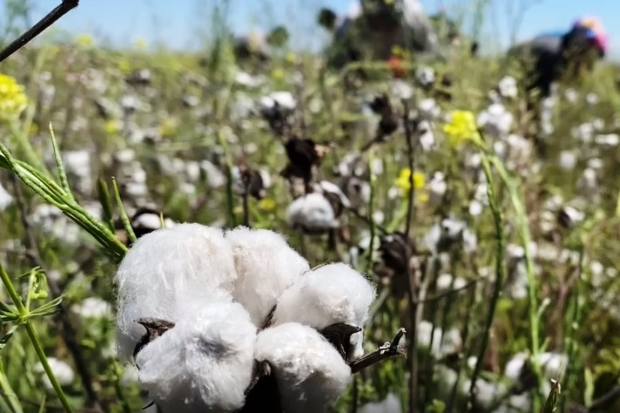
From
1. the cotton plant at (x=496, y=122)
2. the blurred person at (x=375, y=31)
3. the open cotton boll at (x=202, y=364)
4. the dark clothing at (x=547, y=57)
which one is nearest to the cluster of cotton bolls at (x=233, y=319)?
the open cotton boll at (x=202, y=364)

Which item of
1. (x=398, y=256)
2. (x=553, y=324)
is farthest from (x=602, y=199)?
(x=398, y=256)

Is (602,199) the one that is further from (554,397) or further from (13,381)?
(554,397)

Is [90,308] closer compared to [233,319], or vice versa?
[233,319]

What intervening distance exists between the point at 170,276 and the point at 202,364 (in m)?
0.05

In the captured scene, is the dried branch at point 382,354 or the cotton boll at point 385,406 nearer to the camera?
the dried branch at point 382,354

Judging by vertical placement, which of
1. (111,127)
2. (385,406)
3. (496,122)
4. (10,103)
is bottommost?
(385,406)

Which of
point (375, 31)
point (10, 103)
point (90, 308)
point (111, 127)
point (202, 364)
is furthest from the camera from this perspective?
point (375, 31)

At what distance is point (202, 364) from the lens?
328 mm

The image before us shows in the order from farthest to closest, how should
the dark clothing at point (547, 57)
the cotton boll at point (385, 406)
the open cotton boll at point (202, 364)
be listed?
the dark clothing at point (547, 57)
the cotton boll at point (385, 406)
the open cotton boll at point (202, 364)

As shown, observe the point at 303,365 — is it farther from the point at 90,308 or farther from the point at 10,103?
the point at 90,308

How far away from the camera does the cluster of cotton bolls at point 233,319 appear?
330 mm

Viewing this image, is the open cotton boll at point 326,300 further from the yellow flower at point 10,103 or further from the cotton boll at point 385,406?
the cotton boll at point 385,406

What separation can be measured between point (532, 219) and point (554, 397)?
1062 mm

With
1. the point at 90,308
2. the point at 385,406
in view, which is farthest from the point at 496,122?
the point at 90,308
